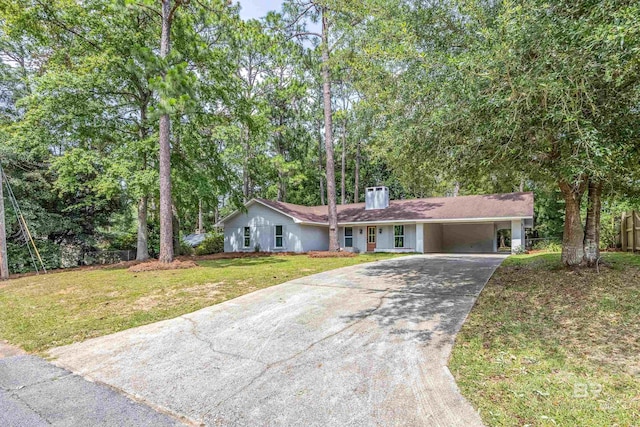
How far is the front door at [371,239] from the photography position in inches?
831

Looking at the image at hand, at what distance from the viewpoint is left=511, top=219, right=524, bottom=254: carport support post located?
17.0 meters

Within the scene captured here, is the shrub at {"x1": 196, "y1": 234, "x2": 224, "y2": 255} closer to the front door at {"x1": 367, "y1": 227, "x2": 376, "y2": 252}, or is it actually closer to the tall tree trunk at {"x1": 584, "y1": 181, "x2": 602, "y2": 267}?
the front door at {"x1": 367, "y1": 227, "x2": 376, "y2": 252}

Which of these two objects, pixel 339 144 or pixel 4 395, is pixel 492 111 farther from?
pixel 339 144

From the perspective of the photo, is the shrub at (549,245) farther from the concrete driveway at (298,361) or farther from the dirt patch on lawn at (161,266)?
the dirt patch on lawn at (161,266)

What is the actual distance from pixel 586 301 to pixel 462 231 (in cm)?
1762

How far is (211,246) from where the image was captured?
23031mm

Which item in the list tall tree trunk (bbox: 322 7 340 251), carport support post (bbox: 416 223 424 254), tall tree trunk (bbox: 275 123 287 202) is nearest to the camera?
tall tree trunk (bbox: 322 7 340 251)

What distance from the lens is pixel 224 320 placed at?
5.80 meters

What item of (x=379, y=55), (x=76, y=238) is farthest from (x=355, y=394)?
(x=76, y=238)

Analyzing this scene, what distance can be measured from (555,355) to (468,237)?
1983 cm

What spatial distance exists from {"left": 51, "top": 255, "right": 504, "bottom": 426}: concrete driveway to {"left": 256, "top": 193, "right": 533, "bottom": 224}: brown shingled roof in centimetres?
1223

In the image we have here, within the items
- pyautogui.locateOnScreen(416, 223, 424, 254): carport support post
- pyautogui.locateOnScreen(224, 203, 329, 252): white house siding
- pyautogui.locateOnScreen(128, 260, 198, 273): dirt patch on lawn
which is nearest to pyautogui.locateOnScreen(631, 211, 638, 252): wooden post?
pyautogui.locateOnScreen(416, 223, 424, 254): carport support post

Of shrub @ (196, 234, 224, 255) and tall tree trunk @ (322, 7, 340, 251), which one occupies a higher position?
tall tree trunk @ (322, 7, 340, 251)

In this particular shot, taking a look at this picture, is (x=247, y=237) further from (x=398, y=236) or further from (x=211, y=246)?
(x=398, y=236)
